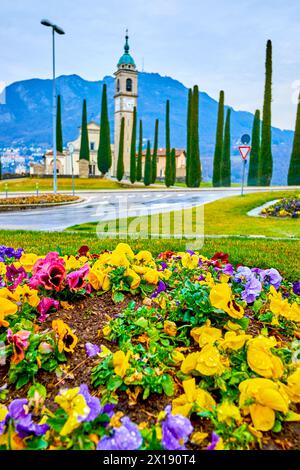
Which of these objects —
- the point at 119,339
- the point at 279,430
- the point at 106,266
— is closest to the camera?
the point at 279,430

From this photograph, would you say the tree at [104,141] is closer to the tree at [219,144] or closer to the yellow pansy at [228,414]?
the tree at [219,144]

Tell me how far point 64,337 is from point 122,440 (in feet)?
2.29

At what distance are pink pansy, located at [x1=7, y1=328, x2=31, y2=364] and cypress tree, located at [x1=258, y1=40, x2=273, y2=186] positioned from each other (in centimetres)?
3515

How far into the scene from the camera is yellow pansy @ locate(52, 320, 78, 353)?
172 cm

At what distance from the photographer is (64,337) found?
176 centimetres

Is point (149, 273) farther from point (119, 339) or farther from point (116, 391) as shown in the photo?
point (116, 391)

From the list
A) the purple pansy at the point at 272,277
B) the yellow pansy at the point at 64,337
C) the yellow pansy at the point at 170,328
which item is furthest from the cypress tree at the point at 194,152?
the yellow pansy at the point at 64,337

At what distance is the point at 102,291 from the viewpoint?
2426 mm

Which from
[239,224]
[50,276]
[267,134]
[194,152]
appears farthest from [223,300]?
[194,152]

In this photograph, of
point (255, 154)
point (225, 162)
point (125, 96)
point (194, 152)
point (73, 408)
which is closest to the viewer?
point (73, 408)

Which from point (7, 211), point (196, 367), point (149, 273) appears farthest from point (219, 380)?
point (7, 211)

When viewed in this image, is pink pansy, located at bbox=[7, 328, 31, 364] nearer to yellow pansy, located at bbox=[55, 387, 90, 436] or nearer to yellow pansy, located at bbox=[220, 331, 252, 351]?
yellow pansy, located at bbox=[55, 387, 90, 436]

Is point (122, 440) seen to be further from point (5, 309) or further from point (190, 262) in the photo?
point (190, 262)
